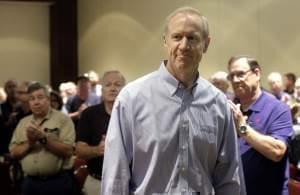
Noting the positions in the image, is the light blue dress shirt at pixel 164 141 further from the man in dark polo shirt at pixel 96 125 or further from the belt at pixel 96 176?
the belt at pixel 96 176

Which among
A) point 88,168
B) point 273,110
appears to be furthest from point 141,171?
point 88,168

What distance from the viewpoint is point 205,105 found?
6.99 ft

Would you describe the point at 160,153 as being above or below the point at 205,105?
below

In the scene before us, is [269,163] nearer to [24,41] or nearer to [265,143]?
[265,143]

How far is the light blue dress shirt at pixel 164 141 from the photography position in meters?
2.05

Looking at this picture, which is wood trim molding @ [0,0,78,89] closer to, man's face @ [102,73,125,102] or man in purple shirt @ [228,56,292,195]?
man's face @ [102,73,125,102]

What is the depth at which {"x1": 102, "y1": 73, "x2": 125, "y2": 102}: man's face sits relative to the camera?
14.0ft

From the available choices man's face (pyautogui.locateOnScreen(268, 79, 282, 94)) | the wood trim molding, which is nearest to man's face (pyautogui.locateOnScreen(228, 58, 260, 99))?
man's face (pyautogui.locateOnScreen(268, 79, 282, 94))

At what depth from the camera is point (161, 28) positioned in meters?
10.4

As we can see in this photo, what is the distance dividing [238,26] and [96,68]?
14.8 ft

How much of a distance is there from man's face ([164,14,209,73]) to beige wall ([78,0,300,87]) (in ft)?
22.5

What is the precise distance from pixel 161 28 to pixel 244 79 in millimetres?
7160

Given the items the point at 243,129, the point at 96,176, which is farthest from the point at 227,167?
the point at 96,176

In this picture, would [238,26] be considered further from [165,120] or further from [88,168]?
[165,120]
